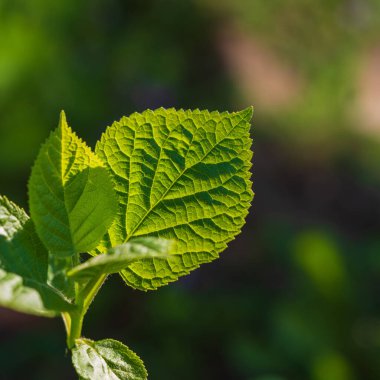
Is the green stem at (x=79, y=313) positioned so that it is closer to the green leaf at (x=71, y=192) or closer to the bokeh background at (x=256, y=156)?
the green leaf at (x=71, y=192)

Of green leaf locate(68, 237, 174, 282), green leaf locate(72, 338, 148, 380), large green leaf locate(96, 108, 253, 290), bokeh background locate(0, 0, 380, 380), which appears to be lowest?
green leaf locate(72, 338, 148, 380)

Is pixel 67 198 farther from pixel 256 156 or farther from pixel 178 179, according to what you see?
pixel 256 156

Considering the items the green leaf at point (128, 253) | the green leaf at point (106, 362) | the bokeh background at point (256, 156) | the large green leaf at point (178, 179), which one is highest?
the bokeh background at point (256, 156)

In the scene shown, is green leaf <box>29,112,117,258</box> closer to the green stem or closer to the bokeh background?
the green stem

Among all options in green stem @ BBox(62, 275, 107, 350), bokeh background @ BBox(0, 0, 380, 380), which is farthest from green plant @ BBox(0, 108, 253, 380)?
bokeh background @ BBox(0, 0, 380, 380)

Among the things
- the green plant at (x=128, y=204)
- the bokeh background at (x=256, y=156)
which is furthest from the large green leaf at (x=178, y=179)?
the bokeh background at (x=256, y=156)

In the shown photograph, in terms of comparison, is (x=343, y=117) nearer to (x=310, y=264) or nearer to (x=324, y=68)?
(x=324, y=68)

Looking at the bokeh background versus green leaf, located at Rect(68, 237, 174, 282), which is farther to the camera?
the bokeh background
